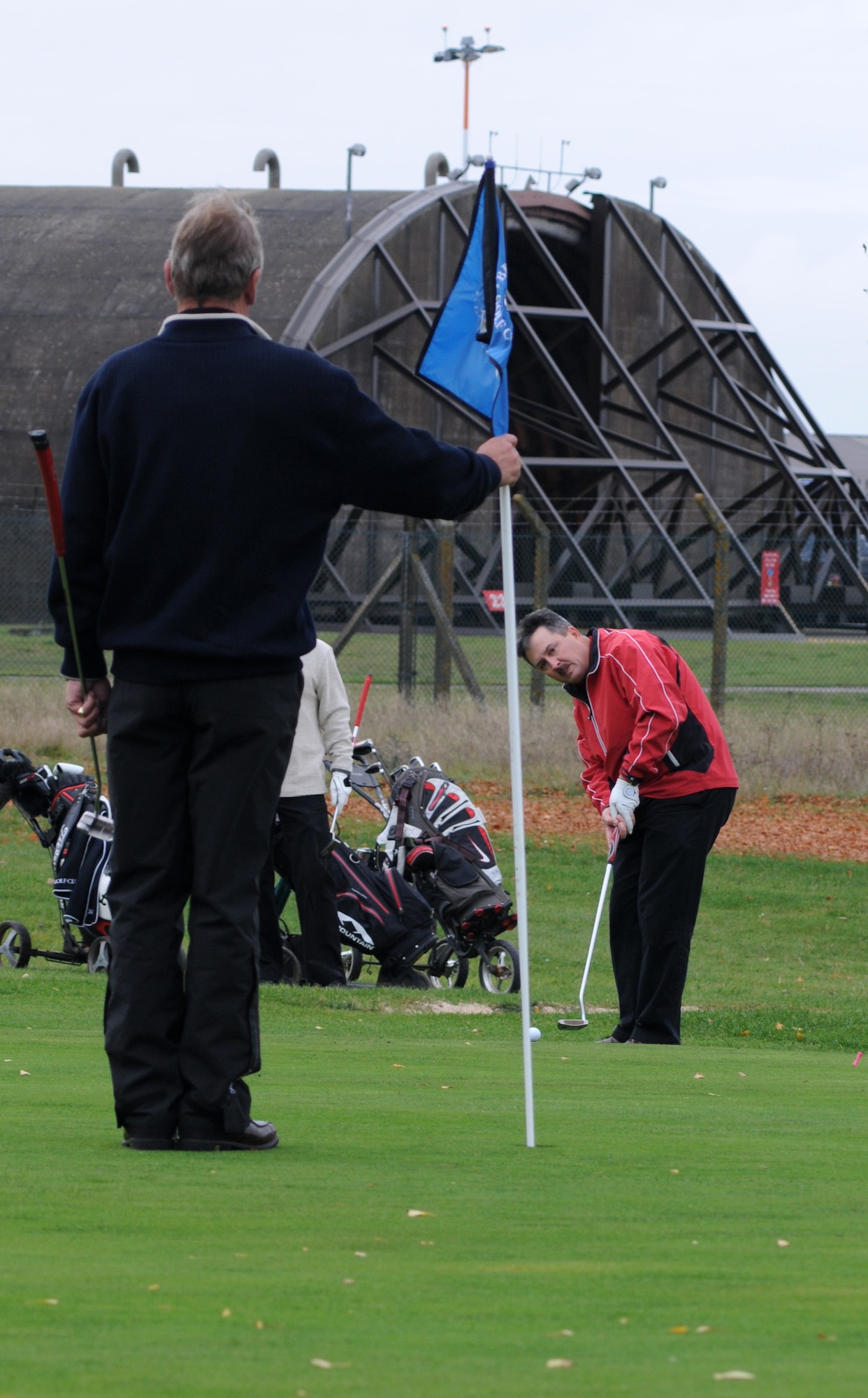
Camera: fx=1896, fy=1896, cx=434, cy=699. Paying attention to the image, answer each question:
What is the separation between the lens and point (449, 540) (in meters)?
20.6

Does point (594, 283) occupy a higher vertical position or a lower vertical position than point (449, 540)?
higher

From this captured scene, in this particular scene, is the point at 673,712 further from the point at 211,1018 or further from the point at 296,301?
the point at 296,301

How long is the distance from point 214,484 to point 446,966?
22.9 ft

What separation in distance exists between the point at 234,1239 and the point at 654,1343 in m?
0.88

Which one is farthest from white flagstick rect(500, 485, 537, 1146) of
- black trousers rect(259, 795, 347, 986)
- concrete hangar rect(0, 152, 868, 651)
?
concrete hangar rect(0, 152, 868, 651)

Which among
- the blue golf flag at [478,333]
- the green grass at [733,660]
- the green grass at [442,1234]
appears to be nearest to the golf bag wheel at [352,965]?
the green grass at [442,1234]

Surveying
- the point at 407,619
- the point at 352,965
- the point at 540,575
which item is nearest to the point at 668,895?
the point at 352,965

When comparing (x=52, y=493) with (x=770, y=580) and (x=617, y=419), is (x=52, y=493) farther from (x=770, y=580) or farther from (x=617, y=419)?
(x=617, y=419)

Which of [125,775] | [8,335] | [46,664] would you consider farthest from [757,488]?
[125,775]

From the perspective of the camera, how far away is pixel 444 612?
66.7ft

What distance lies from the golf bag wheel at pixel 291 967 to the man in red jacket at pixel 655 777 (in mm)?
2655

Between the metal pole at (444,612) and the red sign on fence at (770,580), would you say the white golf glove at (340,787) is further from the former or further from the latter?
the red sign on fence at (770,580)

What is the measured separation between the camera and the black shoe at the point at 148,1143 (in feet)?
13.9

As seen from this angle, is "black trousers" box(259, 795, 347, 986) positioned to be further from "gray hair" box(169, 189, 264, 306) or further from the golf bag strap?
"gray hair" box(169, 189, 264, 306)
